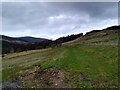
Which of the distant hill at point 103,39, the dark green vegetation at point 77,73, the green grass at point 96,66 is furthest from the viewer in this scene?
the distant hill at point 103,39

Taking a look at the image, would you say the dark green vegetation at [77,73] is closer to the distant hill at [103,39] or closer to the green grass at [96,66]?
the green grass at [96,66]

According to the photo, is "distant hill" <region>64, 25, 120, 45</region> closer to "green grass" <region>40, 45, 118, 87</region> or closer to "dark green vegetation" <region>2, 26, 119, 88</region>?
"green grass" <region>40, 45, 118, 87</region>

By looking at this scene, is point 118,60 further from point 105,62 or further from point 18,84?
point 18,84

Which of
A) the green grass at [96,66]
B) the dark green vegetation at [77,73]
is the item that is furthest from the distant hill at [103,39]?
the dark green vegetation at [77,73]

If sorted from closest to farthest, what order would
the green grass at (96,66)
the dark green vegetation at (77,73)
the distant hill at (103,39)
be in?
1. the dark green vegetation at (77,73)
2. the green grass at (96,66)
3. the distant hill at (103,39)

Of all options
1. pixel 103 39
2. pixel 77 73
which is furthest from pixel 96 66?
pixel 103 39

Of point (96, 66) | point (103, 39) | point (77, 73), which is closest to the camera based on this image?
point (77, 73)

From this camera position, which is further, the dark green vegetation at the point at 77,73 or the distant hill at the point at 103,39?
the distant hill at the point at 103,39

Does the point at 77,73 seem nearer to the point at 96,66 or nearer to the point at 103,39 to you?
the point at 96,66

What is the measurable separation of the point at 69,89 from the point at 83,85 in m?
1.91

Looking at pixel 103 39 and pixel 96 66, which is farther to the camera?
pixel 103 39

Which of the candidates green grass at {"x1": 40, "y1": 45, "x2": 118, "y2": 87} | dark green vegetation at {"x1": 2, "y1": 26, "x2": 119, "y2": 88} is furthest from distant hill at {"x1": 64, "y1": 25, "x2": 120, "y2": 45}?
dark green vegetation at {"x1": 2, "y1": 26, "x2": 119, "y2": 88}

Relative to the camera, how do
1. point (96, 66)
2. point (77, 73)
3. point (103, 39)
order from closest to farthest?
1. point (77, 73)
2. point (96, 66)
3. point (103, 39)

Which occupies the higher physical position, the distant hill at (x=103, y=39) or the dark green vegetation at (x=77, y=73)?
the distant hill at (x=103, y=39)
